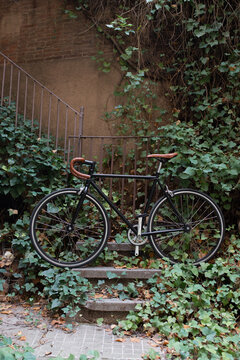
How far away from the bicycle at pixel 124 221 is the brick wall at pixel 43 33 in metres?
2.84

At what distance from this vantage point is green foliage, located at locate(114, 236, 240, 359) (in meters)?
2.34

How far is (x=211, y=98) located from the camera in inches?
165

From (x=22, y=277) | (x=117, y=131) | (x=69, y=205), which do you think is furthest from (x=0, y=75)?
(x=22, y=277)

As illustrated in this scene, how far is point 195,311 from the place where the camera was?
9.09 feet

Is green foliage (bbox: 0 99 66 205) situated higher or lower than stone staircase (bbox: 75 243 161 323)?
higher

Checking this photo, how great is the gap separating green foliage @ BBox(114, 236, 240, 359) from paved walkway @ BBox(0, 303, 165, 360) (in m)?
0.17

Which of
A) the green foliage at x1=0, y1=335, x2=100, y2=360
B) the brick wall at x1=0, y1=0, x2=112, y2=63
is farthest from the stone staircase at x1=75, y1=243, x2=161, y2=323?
the brick wall at x1=0, y1=0, x2=112, y2=63

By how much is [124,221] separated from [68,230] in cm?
59

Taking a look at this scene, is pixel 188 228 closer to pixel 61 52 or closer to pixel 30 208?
pixel 30 208

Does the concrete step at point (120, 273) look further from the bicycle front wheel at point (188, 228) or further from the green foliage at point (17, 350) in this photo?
the green foliage at point (17, 350)

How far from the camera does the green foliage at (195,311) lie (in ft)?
7.66

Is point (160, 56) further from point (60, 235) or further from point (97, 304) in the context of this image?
point (97, 304)

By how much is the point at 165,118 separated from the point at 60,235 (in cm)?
226

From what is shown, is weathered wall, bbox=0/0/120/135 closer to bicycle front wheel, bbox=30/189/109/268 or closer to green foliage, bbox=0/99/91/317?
green foliage, bbox=0/99/91/317
